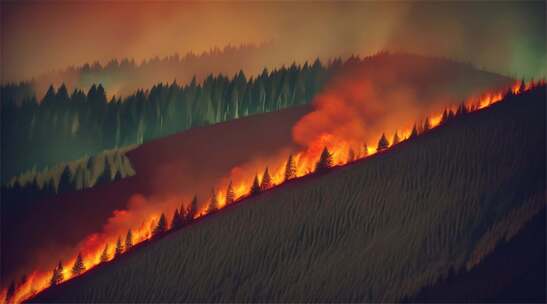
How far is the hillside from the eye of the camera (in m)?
3.95

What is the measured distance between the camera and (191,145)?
4.07 metres

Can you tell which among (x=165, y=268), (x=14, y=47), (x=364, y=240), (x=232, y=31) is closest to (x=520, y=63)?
(x=364, y=240)

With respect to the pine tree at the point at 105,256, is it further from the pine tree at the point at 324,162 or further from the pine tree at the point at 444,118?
the pine tree at the point at 444,118

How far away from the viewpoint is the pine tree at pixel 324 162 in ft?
12.8

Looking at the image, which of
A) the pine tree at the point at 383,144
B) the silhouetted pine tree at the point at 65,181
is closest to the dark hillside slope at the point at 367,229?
the pine tree at the point at 383,144

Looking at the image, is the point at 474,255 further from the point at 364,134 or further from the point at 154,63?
the point at 154,63

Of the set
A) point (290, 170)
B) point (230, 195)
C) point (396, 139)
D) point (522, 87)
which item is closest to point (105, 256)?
point (230, 195)

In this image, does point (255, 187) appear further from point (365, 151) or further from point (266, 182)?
point (365, 151)

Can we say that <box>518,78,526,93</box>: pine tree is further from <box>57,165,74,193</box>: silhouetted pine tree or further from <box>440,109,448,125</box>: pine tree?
<box>57,165,74,193</box>: silhouetted pine tree

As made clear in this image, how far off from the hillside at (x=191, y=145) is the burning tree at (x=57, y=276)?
0.07 meters

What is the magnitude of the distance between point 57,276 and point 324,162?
5.09 feet

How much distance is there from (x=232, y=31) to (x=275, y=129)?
0.64m

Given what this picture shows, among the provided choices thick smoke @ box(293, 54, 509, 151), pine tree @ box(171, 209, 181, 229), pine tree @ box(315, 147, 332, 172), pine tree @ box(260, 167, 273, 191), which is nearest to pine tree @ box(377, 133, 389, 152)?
thick smoke @ box(293, 54, 509, 151)

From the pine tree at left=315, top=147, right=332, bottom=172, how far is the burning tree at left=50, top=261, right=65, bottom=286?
1.47 metres
